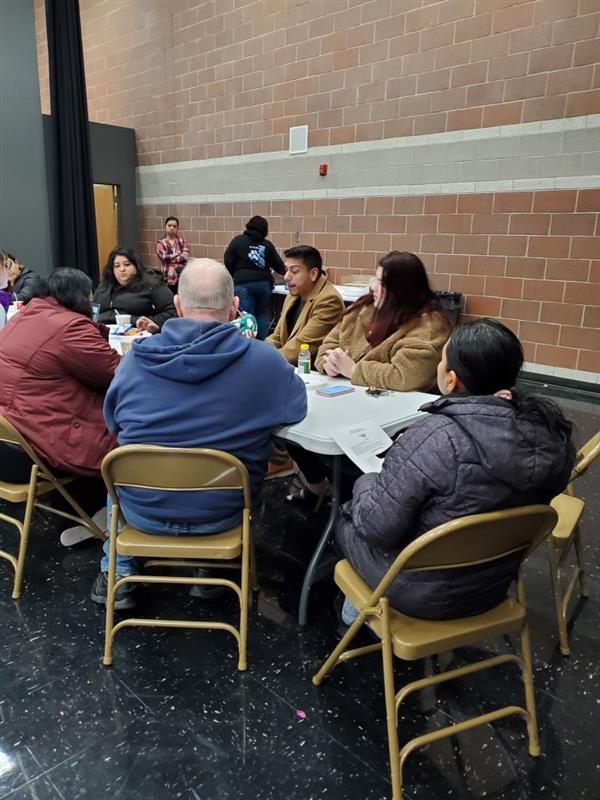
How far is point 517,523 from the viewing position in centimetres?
116

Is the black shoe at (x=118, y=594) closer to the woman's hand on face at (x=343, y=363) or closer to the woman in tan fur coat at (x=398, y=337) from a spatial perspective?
the woman in tan fur coat at (x=398, y=337)

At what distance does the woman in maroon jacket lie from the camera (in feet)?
6.63

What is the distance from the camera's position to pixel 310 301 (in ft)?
9.60

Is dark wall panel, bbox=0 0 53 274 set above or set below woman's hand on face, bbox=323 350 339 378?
above

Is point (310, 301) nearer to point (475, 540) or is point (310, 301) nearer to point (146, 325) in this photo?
point (146, 325)

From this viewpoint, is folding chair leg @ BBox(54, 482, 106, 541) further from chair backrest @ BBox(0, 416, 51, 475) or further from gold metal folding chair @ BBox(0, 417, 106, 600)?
chair backrest @ BBox(0, 416, 51, 475)

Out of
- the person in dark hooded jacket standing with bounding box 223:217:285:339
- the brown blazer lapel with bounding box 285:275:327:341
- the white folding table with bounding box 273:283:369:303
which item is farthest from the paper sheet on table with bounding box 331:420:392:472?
the person in dark hooded jacket standing with bounding box 223:217:285:339

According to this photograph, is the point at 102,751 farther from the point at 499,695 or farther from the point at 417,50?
the point at 417,50

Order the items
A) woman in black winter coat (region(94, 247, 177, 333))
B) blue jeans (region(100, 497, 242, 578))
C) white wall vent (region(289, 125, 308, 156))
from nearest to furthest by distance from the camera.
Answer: blue jeans (region(100, 497, 242, 578))
woman in black winter coat (region(94, 247, 177, 333))
white wall vent (region(289, 125, 308, 156))

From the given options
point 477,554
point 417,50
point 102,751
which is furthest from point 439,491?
point 417,50

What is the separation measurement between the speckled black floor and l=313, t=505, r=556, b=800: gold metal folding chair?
0.11 meters

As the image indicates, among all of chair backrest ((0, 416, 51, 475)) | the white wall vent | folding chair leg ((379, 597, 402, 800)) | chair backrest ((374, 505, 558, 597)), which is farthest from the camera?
the white wall vent

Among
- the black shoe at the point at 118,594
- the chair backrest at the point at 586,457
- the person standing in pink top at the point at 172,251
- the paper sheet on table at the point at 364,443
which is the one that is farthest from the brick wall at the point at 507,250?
the black shoe at the point at 118,594

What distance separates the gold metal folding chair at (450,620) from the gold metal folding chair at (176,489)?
0.37 m
